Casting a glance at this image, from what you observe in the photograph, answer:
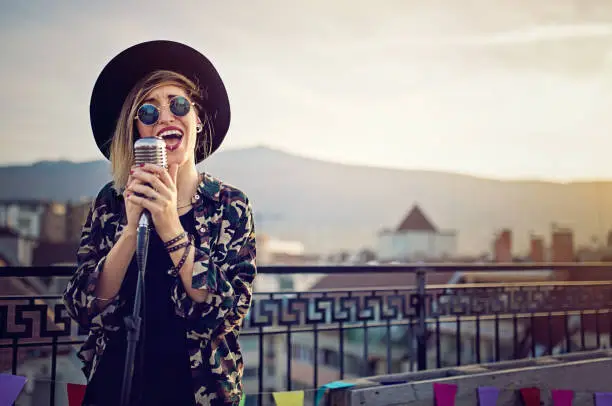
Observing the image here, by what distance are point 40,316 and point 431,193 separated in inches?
3772

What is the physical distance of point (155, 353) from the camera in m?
1.51

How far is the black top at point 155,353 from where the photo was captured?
1507 millimetres

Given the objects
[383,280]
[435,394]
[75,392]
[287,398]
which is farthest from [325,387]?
[383,280]

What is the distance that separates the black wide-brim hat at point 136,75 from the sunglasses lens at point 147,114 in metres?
0.31

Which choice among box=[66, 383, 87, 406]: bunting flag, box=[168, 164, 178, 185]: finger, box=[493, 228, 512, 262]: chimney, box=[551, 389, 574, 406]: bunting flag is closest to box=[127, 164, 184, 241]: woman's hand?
box=[168, 164, 178, 185]: finger

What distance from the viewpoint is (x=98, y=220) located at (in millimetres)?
1623

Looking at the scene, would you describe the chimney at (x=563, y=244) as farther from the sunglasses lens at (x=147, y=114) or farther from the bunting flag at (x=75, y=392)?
the sunglasses lens at (x=147, y=114)

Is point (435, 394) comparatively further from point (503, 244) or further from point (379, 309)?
point (503, 244)

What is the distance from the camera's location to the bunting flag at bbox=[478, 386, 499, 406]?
2754 millimetres

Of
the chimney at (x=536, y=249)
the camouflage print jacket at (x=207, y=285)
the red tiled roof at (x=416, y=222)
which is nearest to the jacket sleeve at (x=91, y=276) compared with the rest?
the camouflage print jacket at (x=207, y=285)

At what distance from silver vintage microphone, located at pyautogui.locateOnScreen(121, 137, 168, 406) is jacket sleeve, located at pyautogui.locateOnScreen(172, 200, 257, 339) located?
0.53 feet

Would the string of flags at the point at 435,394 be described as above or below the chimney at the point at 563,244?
below

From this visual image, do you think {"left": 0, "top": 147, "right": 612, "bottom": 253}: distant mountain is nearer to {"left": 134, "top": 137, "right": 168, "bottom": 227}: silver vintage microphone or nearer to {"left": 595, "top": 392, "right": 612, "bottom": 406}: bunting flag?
{"left": 595, "top": 392, "right": 612, "bottom": 406}: bunting flag

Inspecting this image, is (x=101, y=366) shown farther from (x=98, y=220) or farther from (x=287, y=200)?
(x=287, y=200)
